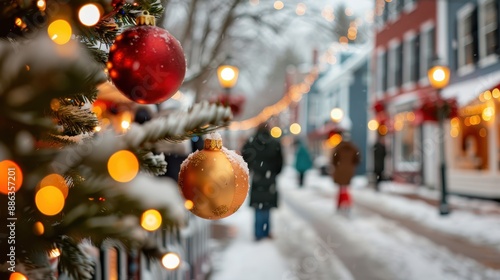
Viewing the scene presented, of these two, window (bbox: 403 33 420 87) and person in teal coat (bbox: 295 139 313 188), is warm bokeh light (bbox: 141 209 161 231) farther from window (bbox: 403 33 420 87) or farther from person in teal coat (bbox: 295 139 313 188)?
window (bbox: 403 33 420 87)

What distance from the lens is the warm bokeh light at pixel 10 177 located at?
897 millimetres

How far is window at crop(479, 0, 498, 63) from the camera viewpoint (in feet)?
50.1

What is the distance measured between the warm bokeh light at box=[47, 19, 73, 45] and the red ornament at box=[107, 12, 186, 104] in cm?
38

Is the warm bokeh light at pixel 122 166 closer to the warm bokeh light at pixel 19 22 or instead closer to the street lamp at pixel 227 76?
the warm bokeh light at pixel 19 22

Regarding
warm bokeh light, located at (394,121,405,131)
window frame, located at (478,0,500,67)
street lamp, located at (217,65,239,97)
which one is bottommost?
warm bokeh light, located at (394,121,405,131)

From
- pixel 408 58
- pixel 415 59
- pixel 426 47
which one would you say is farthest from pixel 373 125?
pixel 426 47

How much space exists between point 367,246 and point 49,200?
759cm

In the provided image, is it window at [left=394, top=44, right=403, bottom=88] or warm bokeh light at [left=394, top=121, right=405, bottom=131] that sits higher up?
window at [left=394, top=44, right=403, bottom=88]

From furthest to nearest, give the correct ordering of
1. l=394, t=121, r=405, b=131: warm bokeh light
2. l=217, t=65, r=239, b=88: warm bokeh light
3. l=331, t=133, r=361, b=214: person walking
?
l=394, t=121, r=405, b=131: warm bokeh light → l=331, t=133, r=361, b=214: person walking → l=217, t=65, r=239, b=88: warm bokeh light

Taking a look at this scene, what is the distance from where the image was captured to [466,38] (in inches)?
679

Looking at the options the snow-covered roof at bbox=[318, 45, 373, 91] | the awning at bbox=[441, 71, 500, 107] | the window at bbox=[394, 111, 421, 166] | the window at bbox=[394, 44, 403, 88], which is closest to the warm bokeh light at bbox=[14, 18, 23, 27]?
the awning at bbox=[441, 71, 500, 107]

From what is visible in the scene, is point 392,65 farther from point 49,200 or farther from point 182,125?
point 49,200

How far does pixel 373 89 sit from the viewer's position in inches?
1083

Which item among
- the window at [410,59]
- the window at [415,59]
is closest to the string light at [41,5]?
the window at [415,59]
